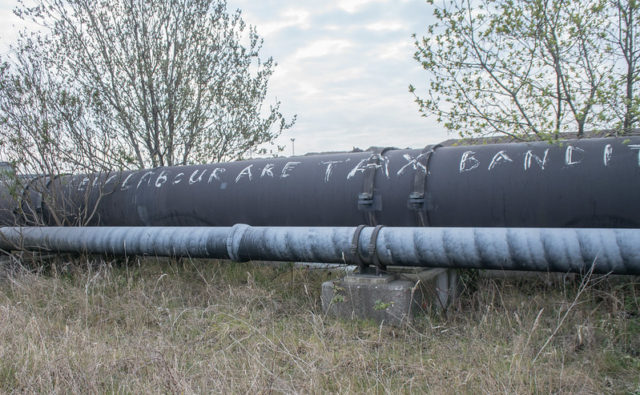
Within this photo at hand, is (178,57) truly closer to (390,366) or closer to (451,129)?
(451,129)

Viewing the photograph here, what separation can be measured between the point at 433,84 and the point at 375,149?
94cm

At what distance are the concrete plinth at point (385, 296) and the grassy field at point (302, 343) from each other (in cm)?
11

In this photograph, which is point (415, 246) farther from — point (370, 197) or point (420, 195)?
point (370, 197)

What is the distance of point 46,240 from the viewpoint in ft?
20.5

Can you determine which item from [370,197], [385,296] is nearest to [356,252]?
[385,296]

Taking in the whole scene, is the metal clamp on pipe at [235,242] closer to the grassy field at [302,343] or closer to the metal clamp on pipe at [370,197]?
the grassy field at [302,343]

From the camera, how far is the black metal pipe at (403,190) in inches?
171

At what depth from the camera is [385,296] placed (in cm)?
409

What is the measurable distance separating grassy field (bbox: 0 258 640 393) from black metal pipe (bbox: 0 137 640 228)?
0.68 meters

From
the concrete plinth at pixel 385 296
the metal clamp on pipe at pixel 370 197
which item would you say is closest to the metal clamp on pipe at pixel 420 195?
the metal clamp on pipe at pixel 370 197

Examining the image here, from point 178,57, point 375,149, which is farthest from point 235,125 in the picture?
point 375,149

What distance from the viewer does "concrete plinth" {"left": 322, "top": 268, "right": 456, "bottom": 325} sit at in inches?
158

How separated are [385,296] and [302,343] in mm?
829

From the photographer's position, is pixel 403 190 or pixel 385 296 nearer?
pixel 385 296
